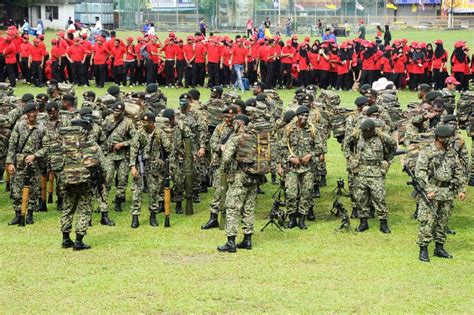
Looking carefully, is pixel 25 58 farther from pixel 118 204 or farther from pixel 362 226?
pixel 362 226

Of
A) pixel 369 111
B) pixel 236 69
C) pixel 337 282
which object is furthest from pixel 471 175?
pixel 236 69

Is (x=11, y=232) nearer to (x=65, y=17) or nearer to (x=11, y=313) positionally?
(x=11, y=313)

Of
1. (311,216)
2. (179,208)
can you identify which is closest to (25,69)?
(179,208)

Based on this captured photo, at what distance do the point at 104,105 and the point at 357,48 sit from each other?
17.3 m

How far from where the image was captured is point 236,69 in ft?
102

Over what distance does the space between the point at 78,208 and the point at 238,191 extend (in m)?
2.45

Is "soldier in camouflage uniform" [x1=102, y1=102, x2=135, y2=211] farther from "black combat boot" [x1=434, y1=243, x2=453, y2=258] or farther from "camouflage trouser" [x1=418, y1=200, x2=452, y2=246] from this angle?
"black combat boot" [x1=434, y1=243, x2=453, y2=258]

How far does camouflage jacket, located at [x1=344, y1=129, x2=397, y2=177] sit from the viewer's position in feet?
47.6

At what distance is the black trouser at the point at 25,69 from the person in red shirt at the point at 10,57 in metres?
0.46

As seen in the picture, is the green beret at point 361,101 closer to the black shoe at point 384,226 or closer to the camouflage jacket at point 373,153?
the camouflage jacket at point 373,153

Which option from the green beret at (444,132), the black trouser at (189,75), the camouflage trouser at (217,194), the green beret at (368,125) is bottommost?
the camouflage trouser at (217,194)

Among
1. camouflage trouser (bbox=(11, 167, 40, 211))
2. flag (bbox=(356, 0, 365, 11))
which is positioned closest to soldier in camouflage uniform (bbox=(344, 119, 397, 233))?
camouflage trouser (bbox=(11, 167, 40, 211))

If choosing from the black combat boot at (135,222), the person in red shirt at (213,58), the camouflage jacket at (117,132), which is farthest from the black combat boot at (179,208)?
the person in red shirt at (213,58)

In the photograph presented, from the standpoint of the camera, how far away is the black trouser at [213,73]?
31.4 m
